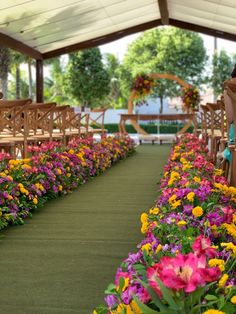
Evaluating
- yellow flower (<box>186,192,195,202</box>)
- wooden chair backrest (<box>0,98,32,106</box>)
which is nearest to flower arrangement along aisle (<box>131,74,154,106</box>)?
wooden chair backrest (<box>0,98,32,106</box>)

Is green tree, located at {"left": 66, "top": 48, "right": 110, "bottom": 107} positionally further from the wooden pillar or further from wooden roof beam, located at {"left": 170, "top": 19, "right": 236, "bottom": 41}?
wooden roof beam, located at {"left": 170, "top": 19, "right": 236, "bottom": 41}

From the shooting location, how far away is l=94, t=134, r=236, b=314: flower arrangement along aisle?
1182 millimetres

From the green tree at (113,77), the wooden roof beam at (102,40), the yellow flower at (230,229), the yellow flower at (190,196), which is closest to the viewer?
the yellow flower at (230,229)

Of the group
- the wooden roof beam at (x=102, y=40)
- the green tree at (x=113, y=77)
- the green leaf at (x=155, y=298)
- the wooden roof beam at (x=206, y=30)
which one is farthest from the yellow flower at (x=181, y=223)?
the green tree at (x=113, y=77)

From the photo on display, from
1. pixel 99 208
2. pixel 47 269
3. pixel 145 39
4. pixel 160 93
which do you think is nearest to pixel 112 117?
pixel 160 93

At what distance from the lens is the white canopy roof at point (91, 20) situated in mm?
9953

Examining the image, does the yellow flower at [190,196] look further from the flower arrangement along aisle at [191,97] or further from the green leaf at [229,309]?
the flower arrangement along aisle at [191,97]

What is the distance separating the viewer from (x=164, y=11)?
41.2 feet

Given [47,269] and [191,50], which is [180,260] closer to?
[47,269]

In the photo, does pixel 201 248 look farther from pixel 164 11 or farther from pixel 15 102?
pixel 164 11

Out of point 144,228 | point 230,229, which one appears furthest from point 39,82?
point 230,229

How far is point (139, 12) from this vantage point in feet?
42.1

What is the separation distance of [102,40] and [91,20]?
8.17ft

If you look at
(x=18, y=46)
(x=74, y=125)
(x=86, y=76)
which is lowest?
(x=74, y=125)
